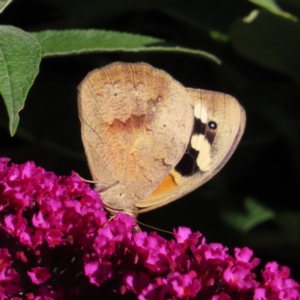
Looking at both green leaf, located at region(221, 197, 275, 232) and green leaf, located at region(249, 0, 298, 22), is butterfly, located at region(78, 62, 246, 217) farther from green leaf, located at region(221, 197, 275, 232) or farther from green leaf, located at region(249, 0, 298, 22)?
green leaf, located at region(221, 197, 275, 232)

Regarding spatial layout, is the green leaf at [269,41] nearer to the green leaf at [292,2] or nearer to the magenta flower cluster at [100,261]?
the green leaf at [292,2]

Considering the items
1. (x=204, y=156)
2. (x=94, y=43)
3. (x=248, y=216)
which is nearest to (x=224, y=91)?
(x=248, y=216)

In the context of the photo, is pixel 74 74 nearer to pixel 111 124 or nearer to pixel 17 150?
pixel 17 150

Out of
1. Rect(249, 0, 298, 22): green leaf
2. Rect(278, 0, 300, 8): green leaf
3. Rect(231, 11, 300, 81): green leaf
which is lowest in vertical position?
Rect(231, 11, 300, 81): green leaf

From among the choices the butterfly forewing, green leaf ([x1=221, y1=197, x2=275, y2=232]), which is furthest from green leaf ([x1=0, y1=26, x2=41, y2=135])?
green leaf ([x1=221, y1=197, x2=275, y2=232])

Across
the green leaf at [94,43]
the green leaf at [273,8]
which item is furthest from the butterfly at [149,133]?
the green leaf at [273,8]

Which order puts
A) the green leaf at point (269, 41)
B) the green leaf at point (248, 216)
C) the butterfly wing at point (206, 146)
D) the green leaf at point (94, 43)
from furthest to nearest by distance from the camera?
the green leaf at point (248, 216) < the green leaf at point (269, 41) < the green leaf at point (94, 43) < the butterfly wing at point (206, 146)
